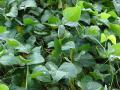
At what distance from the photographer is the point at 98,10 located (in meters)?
1.42

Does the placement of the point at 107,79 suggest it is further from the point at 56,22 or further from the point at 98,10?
the point at 98,10

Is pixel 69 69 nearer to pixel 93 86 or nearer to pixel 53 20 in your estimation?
pixel 93 86

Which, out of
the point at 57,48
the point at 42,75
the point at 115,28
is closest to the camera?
the point at 42,75

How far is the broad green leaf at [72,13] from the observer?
1.14 metres

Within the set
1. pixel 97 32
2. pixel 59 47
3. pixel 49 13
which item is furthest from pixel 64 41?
pixel 49 13

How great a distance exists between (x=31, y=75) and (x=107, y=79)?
0.28 metres

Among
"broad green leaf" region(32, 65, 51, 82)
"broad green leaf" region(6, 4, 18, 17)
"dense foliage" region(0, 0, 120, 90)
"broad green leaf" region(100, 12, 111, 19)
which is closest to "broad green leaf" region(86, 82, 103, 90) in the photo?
"dense foliage" region(0, 0, 120, 90)

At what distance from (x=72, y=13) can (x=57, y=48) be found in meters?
0.15

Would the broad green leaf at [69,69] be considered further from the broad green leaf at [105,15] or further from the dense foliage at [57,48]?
the broad green leaf at [105,15]

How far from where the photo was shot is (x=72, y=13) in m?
1.15

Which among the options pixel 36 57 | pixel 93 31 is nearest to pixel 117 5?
pixel 93 31

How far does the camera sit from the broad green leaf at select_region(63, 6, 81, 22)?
45.0 inches

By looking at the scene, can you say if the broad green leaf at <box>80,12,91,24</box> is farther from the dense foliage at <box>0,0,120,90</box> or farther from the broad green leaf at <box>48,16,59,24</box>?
the broad green leaf at <box>48,16,59,24</box>

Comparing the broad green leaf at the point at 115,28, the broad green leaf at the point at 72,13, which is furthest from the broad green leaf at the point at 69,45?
the broad green leaf at the point at 115,28
